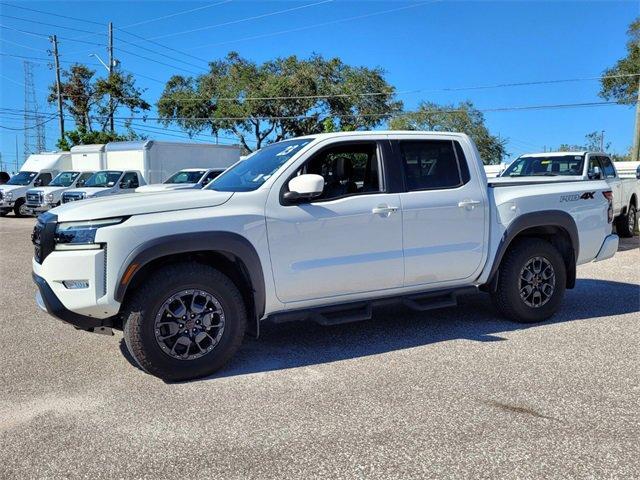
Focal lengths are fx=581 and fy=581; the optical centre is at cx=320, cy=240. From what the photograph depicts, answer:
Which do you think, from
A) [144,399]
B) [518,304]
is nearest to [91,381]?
[144,399]

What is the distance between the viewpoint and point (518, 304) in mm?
5758

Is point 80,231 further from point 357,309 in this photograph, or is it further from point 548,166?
point 548,166

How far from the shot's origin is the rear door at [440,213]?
16.8 feet

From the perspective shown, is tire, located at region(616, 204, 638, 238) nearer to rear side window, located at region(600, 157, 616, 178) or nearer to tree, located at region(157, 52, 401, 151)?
rear side window, located at region(600, 157, 616, 178)

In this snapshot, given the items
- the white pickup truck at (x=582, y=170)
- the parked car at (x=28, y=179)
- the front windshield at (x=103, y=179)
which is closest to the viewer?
the white pickup truck at (x=582, y=170)

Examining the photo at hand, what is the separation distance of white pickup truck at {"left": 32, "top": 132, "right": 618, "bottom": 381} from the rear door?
0.5 inches

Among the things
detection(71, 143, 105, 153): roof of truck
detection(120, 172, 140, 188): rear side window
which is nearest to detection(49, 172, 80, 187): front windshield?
detection(71, 143, 105, 153): roof of truck

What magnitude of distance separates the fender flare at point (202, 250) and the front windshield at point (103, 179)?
16.7 meters

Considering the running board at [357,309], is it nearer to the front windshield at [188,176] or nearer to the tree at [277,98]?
the front windshield at [188,176]

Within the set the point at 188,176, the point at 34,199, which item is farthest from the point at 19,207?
the point at 188,176

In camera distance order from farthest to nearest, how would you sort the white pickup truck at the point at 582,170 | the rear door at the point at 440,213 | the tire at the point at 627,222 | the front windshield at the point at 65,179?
1. the front windshield at the point at 65,179
2. the tire at the point at 627,222
3. the white pickup truck at the point at 582,170
4. the rear door at the point at 440,213

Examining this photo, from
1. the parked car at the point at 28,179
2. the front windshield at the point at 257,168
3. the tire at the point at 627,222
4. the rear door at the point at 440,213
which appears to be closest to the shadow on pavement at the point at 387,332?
the rear door at the point at 440,213

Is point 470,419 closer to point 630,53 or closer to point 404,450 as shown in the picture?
point 404,450

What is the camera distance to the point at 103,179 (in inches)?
794
